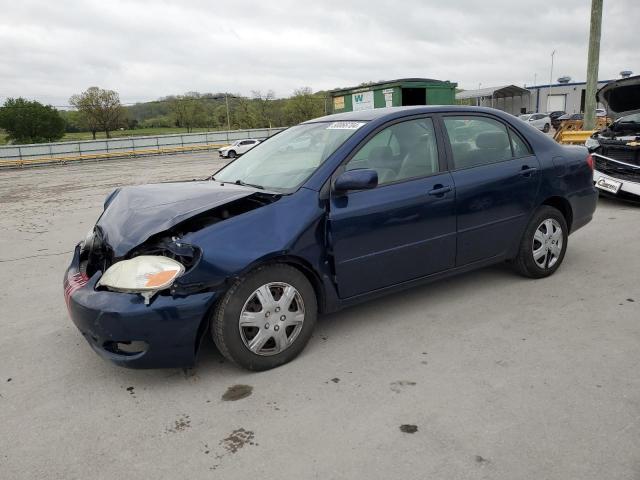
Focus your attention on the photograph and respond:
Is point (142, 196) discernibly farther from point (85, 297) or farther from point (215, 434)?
point (215, 434)

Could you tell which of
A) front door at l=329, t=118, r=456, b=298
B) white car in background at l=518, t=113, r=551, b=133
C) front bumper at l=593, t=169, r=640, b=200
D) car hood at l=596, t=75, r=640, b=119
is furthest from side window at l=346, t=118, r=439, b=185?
white car in background at l=518, t=113, r=551, b=133

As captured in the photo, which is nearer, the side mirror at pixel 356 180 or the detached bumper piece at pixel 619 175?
the side mirror at pixel 356 180

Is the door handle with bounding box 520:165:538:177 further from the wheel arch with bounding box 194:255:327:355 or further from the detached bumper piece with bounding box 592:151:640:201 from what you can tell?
the detached bumper piece with bounding box 592:151:640:201

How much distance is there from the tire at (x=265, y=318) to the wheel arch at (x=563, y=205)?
2527mm

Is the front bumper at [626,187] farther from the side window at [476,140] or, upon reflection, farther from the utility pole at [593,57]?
the utility pole at [593,57]

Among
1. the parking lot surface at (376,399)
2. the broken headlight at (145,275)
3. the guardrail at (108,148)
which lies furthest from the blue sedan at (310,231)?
the guardrail at (108,148)

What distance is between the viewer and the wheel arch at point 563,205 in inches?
177

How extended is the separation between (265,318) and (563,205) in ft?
10.1

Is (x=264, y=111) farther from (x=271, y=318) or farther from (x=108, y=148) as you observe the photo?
(x=271, y=318)

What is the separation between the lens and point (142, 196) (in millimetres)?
3572

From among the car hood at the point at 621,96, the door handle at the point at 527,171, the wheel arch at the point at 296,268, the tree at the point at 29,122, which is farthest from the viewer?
the tree at the point at 29,122

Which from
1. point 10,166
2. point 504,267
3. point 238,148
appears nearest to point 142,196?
point 504,267

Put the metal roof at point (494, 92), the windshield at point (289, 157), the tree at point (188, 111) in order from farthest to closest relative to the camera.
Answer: the tree at point (188, 111) → the metal roof at point (494, 92) → the windshield at point (289, 157)

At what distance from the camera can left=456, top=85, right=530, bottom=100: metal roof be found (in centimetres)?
4915
